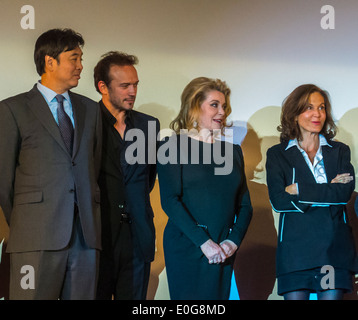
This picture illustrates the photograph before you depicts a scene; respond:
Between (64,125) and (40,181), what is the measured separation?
0.38 m

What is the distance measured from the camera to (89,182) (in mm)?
3723

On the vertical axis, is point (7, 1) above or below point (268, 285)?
above

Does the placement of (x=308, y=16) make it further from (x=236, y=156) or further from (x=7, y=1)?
(x=7, y=1)

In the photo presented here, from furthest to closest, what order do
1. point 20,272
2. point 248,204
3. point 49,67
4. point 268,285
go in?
1. point 268,285
2. point 248,204
3. point 49,67
4. point 20,272

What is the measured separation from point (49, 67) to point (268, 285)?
2303 mm

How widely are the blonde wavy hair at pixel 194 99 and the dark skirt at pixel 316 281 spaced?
110 cm

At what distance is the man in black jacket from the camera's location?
3959 mm

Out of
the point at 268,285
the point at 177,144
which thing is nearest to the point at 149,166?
the point at 177,144

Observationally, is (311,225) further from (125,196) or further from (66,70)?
(66,70)

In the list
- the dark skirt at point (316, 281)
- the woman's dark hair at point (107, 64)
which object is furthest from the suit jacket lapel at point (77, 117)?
the dark skirt at point (316, 281)

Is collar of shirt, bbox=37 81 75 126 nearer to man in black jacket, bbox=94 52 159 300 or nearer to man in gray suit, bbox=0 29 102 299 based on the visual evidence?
man in gray suit, bbox=0 29 102 299

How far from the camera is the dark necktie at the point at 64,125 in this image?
3734mm

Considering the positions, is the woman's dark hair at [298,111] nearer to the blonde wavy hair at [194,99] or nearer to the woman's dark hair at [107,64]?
the blonde wavy hair at [194,99]

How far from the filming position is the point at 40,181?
362 centimetres
